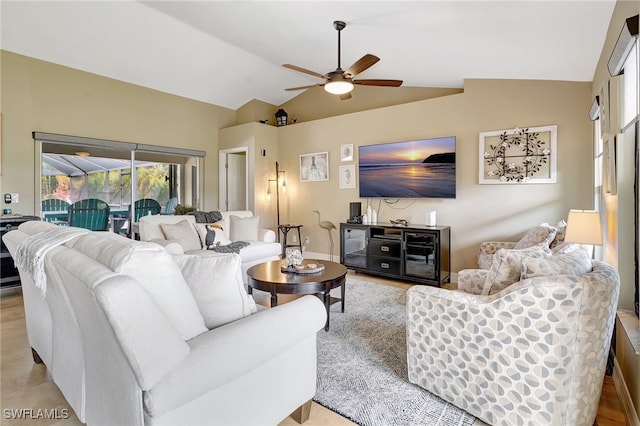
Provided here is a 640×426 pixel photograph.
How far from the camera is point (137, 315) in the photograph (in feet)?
3.37

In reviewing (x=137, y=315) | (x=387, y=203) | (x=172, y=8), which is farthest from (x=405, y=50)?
(x=137, y=315)

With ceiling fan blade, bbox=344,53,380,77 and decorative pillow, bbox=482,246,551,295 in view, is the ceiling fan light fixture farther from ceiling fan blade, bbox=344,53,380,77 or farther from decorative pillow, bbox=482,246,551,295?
decorative pillow, bbox=482,246,551,295

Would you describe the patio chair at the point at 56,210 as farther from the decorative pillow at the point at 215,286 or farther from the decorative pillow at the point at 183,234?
the decorative pillow at the point at 215,286

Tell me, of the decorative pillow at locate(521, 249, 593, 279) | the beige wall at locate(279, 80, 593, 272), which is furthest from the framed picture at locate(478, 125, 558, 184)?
the decorative pillow at locate(521, 249, 593, 279)

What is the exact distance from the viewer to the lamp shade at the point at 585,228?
2.38m

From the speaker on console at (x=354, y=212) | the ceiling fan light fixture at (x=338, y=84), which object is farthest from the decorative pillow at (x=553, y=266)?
the speaker on console at (x=354, y=212)

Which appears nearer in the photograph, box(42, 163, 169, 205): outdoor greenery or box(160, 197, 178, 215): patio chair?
box(42, 163, 169, 205): outdoor greenery

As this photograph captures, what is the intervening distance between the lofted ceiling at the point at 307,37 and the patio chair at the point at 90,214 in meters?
2.01

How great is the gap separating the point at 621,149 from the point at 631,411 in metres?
1.58

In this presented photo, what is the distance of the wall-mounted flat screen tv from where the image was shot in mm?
4551

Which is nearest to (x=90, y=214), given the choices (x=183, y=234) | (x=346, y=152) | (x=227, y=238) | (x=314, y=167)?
(x=183, y=234)

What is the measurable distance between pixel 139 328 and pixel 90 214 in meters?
4.97

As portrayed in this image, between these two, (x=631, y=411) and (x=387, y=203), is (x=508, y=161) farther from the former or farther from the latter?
(x=631, y=411)

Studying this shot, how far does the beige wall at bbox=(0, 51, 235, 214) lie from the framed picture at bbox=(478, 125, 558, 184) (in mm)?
5042
